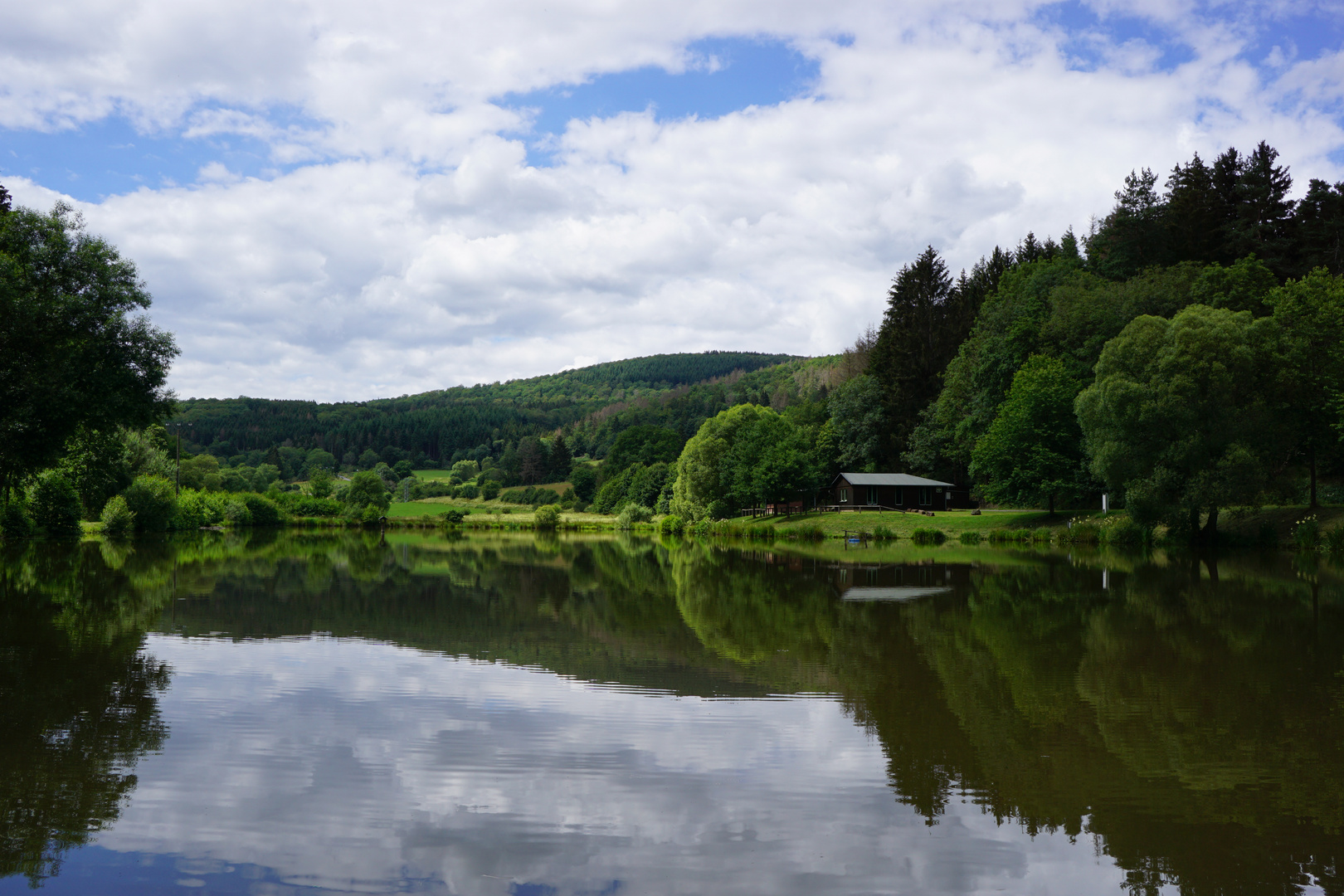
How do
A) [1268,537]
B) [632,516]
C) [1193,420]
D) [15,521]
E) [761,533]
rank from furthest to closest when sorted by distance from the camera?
[632,516] < [761,533] < [15,521] < [1193,420] < [1268,537]

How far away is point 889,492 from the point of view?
66750 mm

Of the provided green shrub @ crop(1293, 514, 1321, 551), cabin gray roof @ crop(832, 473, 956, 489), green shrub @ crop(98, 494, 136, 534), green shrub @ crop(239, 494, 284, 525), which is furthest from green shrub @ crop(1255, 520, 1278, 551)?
green shrub @ crop(239, 494, 284, 525)

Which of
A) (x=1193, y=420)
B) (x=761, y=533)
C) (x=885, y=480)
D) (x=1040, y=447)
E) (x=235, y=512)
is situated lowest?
(x=761, y=533)

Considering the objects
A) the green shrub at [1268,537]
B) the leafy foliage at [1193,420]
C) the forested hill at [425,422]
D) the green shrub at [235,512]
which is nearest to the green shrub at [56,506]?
the green shrub at [235,512]

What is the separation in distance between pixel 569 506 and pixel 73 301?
91053 millimetres

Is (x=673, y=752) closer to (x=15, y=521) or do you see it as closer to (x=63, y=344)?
(x=63, y=344)

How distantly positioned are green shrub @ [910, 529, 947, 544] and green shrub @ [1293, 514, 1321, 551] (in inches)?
657

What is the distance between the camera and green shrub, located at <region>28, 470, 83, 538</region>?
46.7 meters

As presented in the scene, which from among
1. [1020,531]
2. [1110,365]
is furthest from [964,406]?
[1110,365]

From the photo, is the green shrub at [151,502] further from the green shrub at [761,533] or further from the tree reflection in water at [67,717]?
the tree reflection in water at [67,717]

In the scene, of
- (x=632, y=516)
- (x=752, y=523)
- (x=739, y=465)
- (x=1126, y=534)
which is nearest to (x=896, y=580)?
(x=1126, y=534)

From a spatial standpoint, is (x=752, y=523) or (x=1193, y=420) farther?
(x=752, y=523)

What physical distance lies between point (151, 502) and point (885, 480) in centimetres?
4916

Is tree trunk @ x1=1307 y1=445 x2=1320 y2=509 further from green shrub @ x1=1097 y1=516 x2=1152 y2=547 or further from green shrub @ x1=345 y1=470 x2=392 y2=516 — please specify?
green shrub @ x1=345 y1=470 x2=392 y2=516
